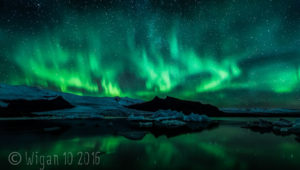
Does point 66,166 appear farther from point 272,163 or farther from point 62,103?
point 62,103

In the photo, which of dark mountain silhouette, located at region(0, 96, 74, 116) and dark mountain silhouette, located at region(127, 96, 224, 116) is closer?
dark mountain silhouette, located at region(0, 96, 74, 116)

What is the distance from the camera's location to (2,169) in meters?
6.71

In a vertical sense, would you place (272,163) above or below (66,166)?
below

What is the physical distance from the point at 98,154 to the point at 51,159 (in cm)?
241

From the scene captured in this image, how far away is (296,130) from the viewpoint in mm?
19672

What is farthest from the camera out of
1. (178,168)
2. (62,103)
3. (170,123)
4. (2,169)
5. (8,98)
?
(62,103)

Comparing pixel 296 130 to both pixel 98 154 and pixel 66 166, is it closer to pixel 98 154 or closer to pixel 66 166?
pixel 98 154

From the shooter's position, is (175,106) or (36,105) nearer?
(36,105)

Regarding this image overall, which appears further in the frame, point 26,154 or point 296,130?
point 296,130

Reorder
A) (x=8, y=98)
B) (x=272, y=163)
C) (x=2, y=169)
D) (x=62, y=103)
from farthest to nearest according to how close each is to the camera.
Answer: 1. (x=62, y=103)
2. (x=8, y=98)
3. (x=272, y=163)
4. (x=2, y=169)

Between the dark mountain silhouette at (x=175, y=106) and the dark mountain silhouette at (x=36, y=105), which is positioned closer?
the dark mountain silhouette at (x=36, y=105)

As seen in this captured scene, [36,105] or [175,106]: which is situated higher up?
[36,105]

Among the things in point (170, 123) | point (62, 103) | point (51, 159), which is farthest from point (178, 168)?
point (62, 103)

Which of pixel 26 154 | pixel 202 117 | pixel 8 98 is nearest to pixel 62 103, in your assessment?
pixel 8 98
